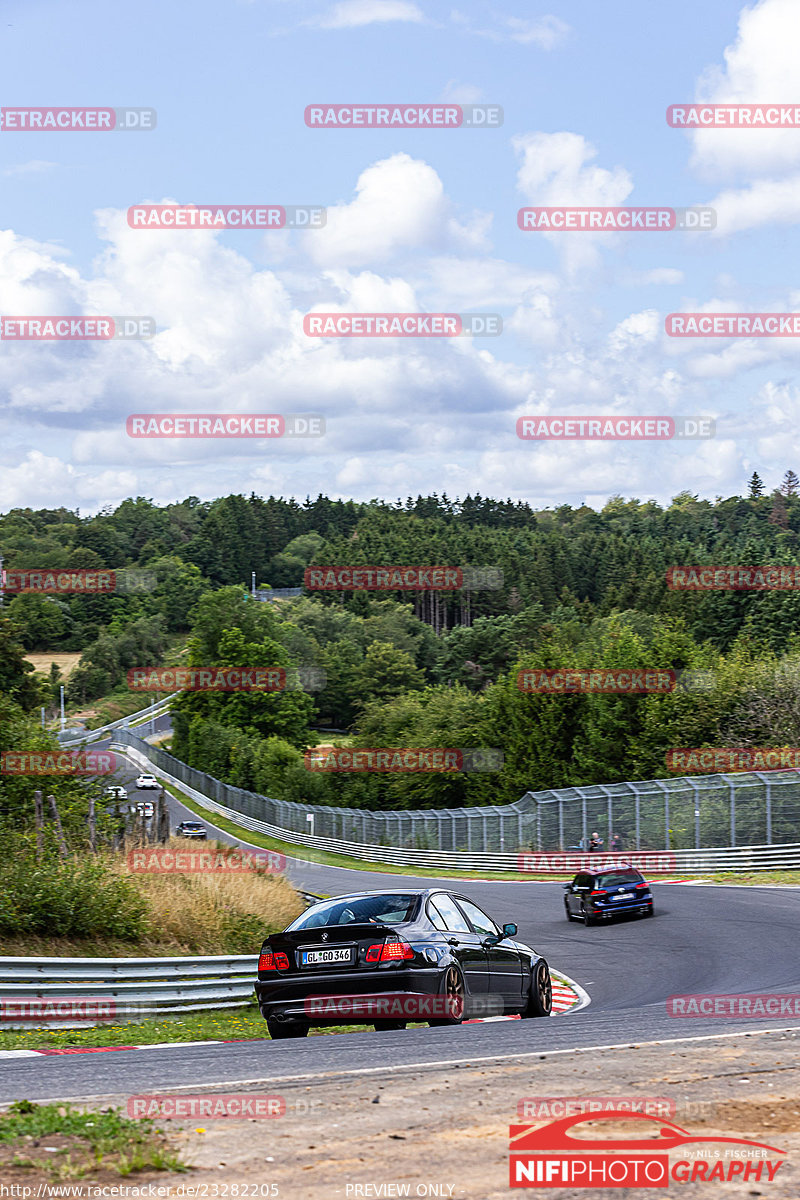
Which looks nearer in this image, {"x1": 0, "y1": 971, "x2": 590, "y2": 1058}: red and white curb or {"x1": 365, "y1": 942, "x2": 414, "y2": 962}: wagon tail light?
{"x1": 0, "y1": 971, "x2": 590, "y2": 1058}: red and white curb

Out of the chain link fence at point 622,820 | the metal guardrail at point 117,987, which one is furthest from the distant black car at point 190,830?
the metal guardrail at point 117,987

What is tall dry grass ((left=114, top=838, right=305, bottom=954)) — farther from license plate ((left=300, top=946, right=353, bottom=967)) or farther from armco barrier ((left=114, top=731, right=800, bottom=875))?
armco barrier ((left=114, top=731, right=800, bottom=875))

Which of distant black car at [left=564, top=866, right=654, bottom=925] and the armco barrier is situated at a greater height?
distant black car at [left=564, top=866, right=654, bottom=925]

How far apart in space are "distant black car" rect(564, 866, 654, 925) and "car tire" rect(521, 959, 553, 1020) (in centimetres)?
1330

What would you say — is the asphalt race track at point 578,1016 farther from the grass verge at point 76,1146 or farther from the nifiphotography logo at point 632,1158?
the nifiphotography logo at point 632,1158

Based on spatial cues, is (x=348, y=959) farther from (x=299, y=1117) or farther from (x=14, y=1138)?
(x=14, y=1138)

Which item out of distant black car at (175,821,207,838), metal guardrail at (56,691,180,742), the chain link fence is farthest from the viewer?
metal guardrail at (56,691,180,742)

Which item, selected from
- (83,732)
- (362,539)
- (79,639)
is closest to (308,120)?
(83,732)

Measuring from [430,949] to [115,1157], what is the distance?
5.49 meters

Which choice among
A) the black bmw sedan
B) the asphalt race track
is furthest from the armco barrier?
the black bmw sedan

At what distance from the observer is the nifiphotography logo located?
491cm

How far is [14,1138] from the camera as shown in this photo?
17.3 feet

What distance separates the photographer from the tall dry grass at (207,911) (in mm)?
15859

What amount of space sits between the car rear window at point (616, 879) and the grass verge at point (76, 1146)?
69.7 ft
